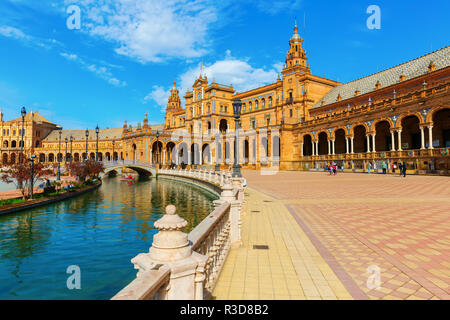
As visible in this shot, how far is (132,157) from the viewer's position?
67.8 metres

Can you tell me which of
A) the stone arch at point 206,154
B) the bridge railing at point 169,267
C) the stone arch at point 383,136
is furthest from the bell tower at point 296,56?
the bridge railing at point 169,267

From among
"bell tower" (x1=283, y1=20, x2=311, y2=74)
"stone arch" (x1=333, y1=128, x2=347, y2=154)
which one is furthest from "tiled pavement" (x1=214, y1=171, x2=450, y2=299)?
"bell tower" (x1=283, y1=20, x2=311, y2=74)

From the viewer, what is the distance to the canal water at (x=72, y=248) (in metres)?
6.66

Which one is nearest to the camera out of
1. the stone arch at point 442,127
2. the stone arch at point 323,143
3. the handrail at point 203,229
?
the handrail at point 203,229

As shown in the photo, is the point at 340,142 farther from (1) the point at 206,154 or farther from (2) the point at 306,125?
(1) the point at 206,154

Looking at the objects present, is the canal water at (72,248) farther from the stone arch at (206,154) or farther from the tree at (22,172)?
the stone arch at (206,154)

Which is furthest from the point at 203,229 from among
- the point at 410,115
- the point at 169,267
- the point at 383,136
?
the point at 383,136

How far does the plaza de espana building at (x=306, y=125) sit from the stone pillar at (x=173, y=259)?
29354 mm

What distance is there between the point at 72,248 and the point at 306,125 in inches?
1673

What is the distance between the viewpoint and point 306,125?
45812mm

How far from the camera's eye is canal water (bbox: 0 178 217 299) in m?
6.66

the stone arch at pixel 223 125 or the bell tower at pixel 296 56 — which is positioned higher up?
the bell tower at pixel 296 56

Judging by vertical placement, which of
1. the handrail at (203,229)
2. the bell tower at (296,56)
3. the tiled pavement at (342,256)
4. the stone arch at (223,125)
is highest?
the bell tower at (296,56)
